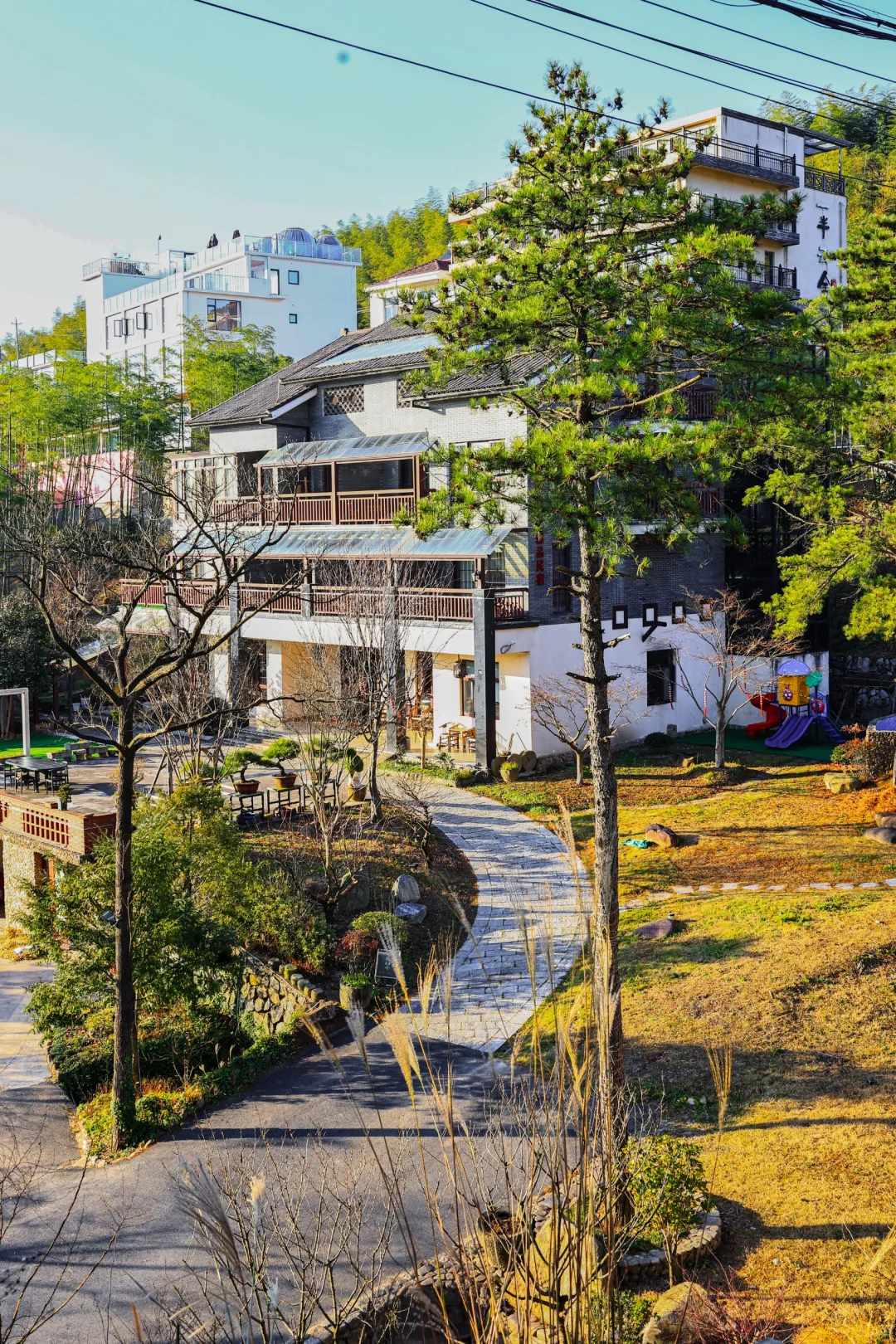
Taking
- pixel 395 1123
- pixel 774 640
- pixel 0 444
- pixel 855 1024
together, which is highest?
pixel 0 444

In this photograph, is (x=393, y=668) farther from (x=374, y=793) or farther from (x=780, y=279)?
(x=780, y=279)

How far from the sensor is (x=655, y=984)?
13.0 metres

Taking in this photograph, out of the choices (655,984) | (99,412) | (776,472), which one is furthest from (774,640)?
(99,412)

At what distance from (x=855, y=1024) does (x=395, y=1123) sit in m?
4.75

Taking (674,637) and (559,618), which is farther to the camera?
(674,637)

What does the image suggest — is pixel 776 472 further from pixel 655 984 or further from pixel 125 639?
pixel 125 639

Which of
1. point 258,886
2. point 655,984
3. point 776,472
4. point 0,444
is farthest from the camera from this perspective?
point 0,444

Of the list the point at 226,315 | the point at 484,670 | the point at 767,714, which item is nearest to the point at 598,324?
the point at 484,670

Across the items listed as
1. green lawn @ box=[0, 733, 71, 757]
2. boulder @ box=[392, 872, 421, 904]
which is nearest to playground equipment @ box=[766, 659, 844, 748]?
boulder @ box=[392, 872, 421, 904]

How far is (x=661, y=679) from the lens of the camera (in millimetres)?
28188

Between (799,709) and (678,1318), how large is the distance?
22879mm

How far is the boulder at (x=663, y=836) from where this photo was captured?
19.1 m

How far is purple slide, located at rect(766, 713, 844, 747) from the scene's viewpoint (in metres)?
26.7

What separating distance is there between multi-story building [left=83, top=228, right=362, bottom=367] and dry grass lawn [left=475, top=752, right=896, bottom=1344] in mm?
45396
